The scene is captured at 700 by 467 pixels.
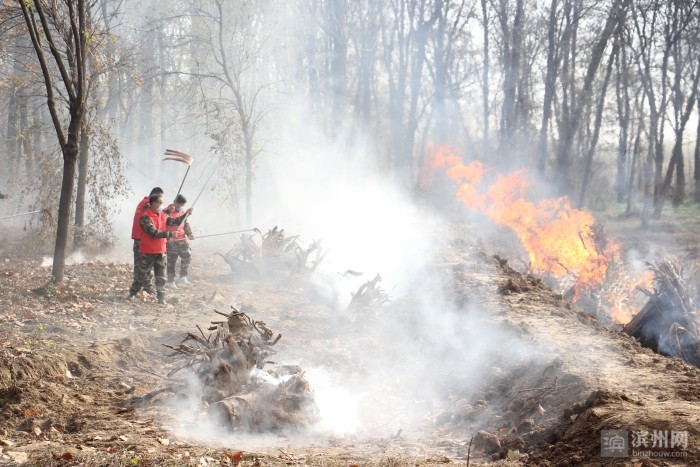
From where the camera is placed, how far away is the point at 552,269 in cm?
1520

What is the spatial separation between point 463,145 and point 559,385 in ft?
115

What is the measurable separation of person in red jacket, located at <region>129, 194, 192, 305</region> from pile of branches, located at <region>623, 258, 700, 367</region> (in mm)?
8209

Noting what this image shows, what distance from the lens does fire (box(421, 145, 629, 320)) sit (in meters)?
14.4

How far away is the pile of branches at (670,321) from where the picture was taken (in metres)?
9.16

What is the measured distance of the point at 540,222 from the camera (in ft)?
62.9

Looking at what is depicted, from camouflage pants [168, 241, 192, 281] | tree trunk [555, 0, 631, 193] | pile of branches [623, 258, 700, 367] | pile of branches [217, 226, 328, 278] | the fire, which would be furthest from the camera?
tree trunk [555, 0, 631, 193]

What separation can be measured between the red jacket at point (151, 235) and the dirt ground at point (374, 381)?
969 mm

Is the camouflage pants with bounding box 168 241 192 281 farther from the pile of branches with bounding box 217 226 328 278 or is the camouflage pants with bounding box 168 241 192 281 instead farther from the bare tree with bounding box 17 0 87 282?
the bare tree with bounding box 17 0 87 282

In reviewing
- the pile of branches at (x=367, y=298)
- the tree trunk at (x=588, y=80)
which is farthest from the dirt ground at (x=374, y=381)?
the tree trunk at (x=588, y=80)

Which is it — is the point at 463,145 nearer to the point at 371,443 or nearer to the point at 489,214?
the point at 489,214

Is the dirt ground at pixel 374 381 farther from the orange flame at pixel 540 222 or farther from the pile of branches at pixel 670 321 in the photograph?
the orange flame at pixel 540 222

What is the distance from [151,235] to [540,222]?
12.9 meters

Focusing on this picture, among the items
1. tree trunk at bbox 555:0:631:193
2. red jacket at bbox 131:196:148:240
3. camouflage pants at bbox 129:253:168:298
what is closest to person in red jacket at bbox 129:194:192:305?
camouflage pants at bbox 129:253:168:298

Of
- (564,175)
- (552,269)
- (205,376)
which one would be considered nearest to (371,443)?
(205,376)
